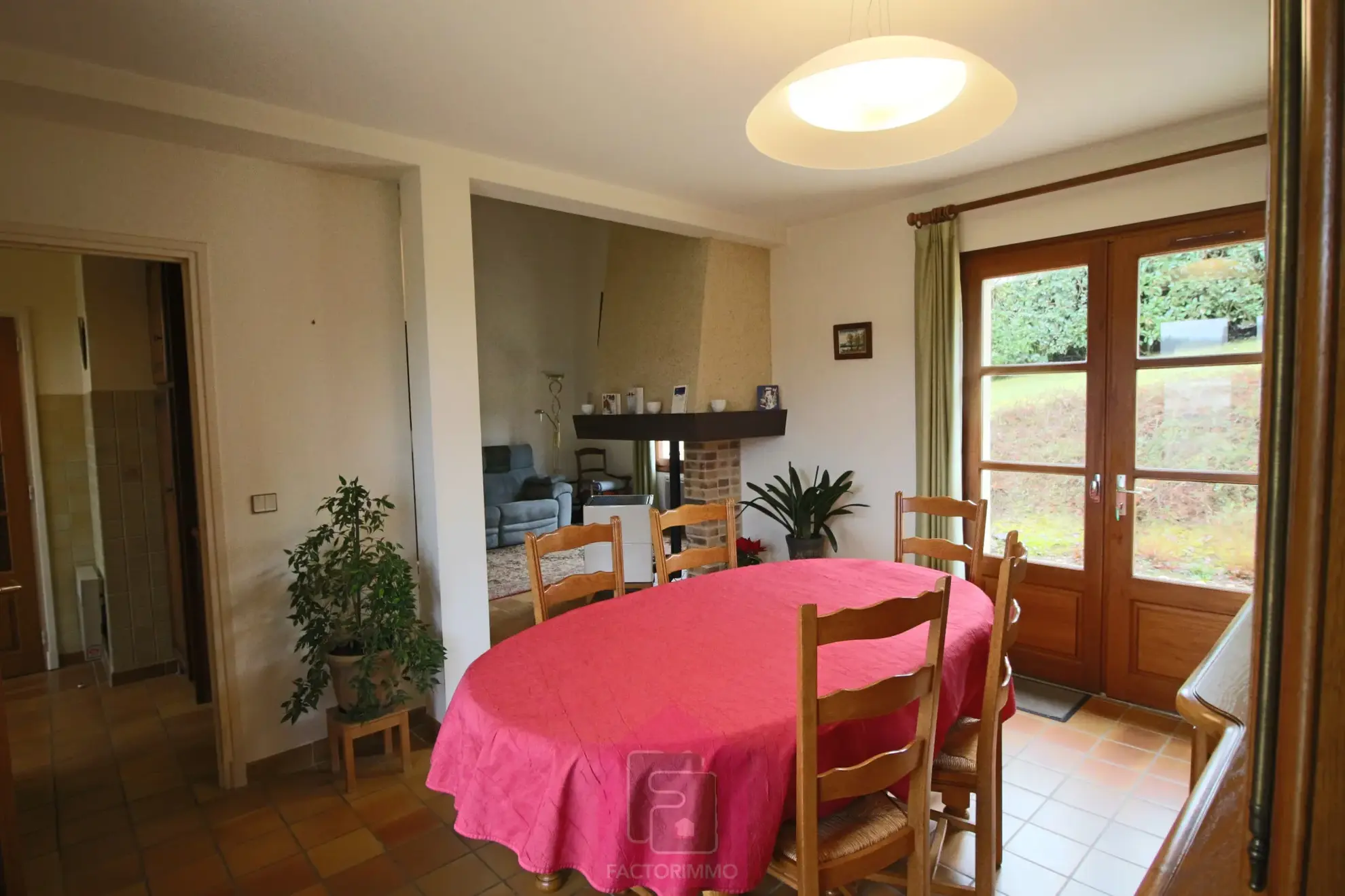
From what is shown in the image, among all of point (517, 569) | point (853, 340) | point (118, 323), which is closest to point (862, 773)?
point (853, 340)

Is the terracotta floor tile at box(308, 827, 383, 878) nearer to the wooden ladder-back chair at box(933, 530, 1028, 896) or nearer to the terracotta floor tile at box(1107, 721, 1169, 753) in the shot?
the wooden ladder-back chair at box(933, 530, 1028, 896)

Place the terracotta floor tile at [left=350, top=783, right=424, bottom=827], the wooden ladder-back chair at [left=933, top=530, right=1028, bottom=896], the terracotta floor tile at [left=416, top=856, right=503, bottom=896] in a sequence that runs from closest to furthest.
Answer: the wooden ladder-back chair at [left=933, top=530, right=1028, bottom=896], the terracotta floor tile at [left=416, top=856, right=503, bottom=896], the terracotta floor tile at [left=350, top=783, right=424, bottom=827]

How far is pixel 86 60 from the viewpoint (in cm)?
209

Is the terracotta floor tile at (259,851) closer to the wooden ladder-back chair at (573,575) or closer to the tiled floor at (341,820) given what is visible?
the tiled floor at (341,820)

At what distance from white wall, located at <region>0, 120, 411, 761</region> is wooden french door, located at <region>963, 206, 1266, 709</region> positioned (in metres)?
2.95

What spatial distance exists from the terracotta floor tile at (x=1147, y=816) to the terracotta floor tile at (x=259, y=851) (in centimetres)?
283

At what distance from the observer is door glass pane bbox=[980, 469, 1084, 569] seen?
335cm

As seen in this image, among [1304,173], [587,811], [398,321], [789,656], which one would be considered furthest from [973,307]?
[1304,173]

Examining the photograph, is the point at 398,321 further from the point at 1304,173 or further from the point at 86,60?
the point at 1304,173

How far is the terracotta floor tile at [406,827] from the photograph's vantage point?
92.1 inches

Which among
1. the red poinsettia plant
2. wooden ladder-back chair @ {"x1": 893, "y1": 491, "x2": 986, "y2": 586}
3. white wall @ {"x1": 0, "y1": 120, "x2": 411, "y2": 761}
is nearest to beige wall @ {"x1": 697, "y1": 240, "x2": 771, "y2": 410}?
the red poinsettia plant

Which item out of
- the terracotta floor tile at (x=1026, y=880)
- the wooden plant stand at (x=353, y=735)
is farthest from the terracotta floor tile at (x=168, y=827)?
the terracotta floor tile at (x=1026, y=880)

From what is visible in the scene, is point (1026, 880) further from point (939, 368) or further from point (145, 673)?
point (145, 673)

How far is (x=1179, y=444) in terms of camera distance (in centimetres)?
302
